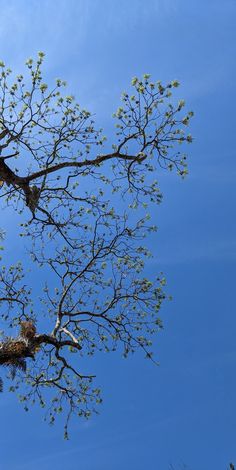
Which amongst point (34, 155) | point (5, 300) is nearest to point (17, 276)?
point (5, 300)

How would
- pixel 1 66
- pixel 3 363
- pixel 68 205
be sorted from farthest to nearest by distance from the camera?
pixel 68 205 < pixel 1 66 < pixel 3 363

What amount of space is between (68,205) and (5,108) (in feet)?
11.9

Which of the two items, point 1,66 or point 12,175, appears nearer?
point 1,66

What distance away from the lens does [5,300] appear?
17.3 m

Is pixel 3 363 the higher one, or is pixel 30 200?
pixel 30 200

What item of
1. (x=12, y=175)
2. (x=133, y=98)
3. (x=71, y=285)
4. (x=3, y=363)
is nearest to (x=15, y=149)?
(x=12, y=175)

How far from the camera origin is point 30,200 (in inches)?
634

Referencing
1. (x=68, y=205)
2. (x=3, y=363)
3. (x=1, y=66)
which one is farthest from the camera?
(x=68, y=205)

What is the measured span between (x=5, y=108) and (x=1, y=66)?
1143 millimetres

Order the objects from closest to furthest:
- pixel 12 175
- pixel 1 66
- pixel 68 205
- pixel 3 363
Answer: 1. pixel 3 363
2. pixel 1 66
3. pixel 12 175
4. pixel 68 205

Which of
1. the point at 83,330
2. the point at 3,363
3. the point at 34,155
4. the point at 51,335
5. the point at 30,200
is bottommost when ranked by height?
the point at 3,363

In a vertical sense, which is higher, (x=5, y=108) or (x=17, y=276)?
(x=5, y=108)

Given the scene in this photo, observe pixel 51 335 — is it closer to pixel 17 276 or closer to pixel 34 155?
pixel 17 276

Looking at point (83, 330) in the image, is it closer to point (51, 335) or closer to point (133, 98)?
point (51, 335)
